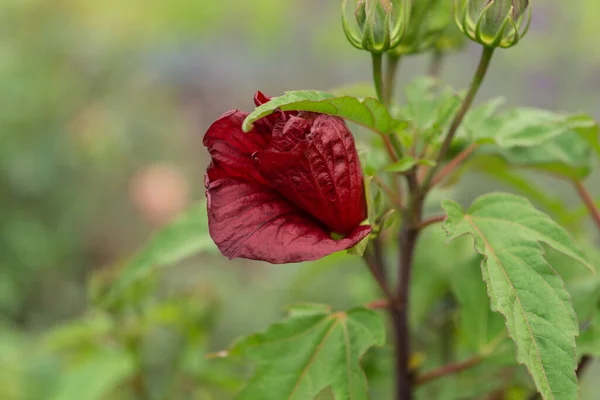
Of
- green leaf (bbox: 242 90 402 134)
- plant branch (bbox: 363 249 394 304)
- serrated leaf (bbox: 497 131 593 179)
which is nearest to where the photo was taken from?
green leaf (bbox: 242 90 402 134)

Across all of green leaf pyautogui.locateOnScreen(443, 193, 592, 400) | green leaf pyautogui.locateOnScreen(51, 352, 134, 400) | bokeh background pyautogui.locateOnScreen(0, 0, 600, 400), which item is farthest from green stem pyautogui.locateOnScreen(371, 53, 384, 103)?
bokeh background pyautogui.locateOnScreen(0, 0, 600, 400)

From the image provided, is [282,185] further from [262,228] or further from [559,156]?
[559,156]

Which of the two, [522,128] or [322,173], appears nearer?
[322,173]

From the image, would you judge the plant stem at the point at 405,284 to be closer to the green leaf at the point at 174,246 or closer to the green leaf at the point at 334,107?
the green leaf at the point at 334,107

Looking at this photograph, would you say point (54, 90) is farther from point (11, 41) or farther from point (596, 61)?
point (596, 61)

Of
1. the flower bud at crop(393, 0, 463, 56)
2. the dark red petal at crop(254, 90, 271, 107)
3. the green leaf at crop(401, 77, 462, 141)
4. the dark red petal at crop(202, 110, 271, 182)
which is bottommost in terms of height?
the green leaf at crop(401, 77, 462, 141)

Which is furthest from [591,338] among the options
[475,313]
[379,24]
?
[379,24]

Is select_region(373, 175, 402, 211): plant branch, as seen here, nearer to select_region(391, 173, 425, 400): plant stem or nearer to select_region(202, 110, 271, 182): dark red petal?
select_region(391, 173, 425, 400): plant stem
